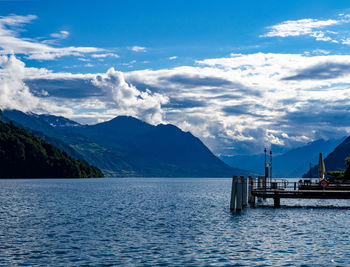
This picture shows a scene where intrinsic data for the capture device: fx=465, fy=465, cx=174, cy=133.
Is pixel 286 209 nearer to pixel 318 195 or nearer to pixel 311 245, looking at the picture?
pixel 318 195

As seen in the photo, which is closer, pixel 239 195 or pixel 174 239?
pixel 174 239

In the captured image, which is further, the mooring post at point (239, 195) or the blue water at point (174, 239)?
the mooring post at point (239, 195)

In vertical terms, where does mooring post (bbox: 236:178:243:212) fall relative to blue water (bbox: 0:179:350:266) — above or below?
above

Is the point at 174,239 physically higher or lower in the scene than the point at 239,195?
lower

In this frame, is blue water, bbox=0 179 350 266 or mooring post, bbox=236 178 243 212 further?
mooring post, bbox=236 178 243 212

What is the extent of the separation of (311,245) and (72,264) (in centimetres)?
1806

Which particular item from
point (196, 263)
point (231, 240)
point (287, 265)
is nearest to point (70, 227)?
point (231, 240)

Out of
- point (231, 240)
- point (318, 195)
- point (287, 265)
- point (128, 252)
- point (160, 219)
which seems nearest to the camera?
point (287, 265)

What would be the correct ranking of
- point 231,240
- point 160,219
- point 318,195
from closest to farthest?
point 231,240 < point 160,219 < point 318,195

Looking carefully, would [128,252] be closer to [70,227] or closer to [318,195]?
[70,227]

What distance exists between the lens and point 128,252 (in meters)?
32.2

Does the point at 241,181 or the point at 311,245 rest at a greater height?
the point at 241,181

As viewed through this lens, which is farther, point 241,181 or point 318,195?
point 318,195

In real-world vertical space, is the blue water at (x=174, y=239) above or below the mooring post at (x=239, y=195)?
below
